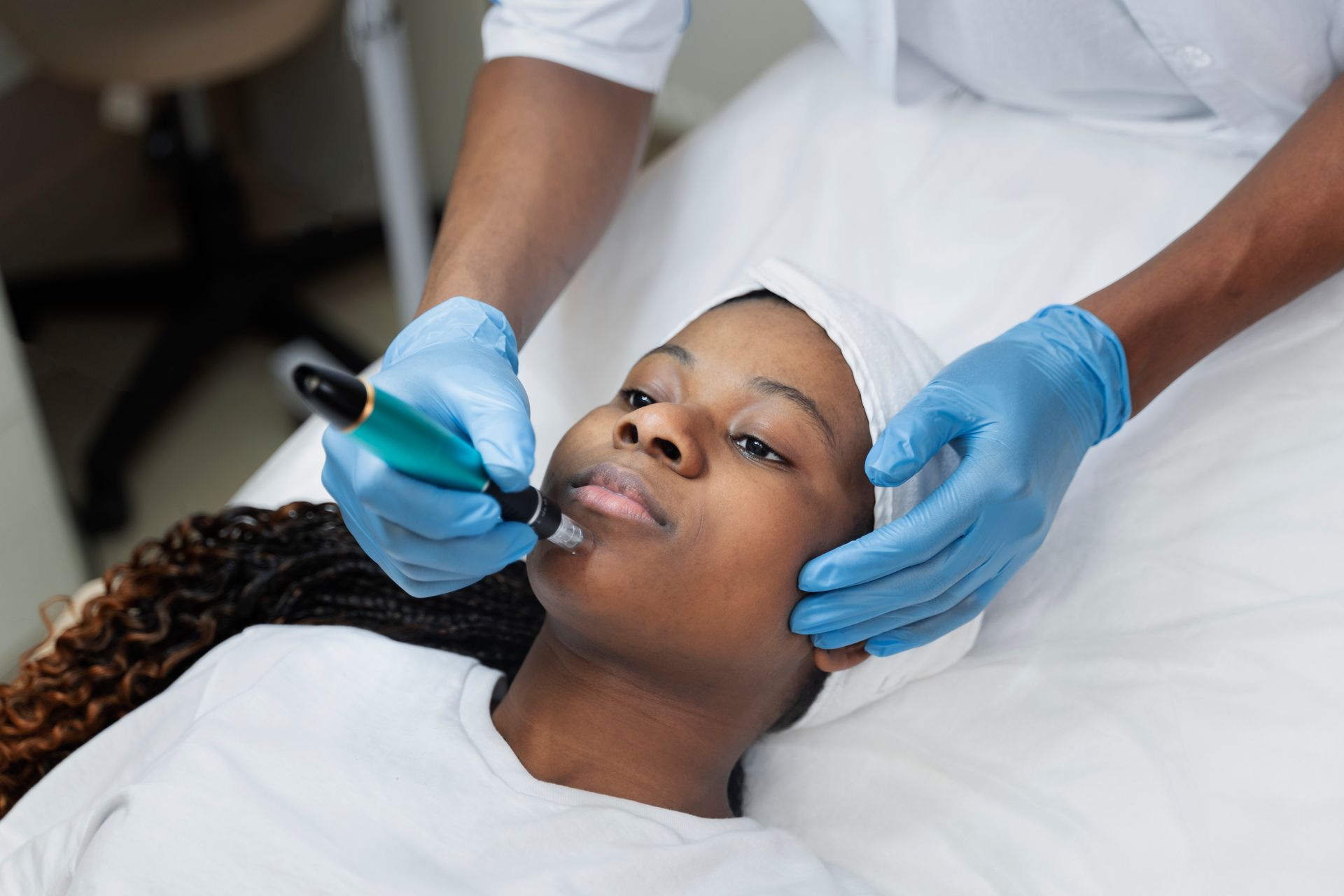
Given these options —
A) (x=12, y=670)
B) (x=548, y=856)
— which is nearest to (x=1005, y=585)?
(x=548, y=856)

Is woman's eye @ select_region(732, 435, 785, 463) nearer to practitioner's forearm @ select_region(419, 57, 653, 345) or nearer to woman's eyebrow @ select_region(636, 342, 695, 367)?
woman's eyebrow @ select_region(636, 342, 695, 367)

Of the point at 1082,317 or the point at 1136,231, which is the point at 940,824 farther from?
the point at 1136,231

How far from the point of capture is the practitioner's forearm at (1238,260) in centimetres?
112

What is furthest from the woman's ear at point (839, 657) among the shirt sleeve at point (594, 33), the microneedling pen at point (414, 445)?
the shirt sleeve at point (594, 33)

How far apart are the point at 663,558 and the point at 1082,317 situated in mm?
475

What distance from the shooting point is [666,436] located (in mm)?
924

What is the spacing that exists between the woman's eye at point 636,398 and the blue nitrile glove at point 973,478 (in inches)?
8.0

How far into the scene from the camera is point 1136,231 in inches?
52.8

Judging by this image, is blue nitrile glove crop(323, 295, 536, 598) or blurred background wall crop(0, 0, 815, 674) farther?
blurred background wall crop(0, 0, 815, 674)

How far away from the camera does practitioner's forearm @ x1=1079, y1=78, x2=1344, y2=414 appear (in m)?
1.12

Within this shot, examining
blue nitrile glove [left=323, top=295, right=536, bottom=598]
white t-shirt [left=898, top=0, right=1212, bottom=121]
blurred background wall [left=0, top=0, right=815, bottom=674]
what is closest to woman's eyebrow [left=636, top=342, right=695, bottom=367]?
blue nitrile glove [left=323, top=295, right=536, bottom=598]

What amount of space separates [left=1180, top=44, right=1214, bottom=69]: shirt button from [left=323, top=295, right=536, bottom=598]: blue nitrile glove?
78 cm

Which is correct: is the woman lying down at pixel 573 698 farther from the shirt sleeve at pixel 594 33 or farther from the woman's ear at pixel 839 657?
the shirt sleeve at pixel 594 33

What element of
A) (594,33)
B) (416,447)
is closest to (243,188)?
(594,33)
